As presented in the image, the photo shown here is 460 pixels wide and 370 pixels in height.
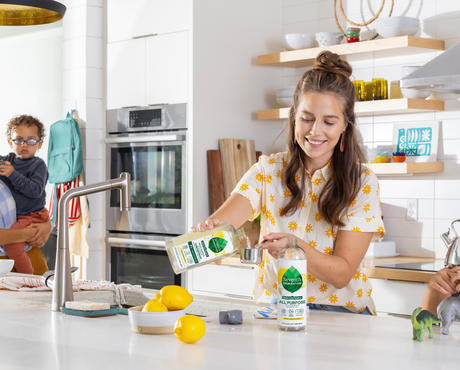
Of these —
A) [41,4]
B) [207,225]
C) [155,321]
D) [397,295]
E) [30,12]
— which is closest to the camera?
[155,321]

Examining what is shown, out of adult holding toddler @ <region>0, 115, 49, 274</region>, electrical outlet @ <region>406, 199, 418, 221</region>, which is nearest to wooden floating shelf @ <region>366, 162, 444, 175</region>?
electrical outlet @ <region>406, 199, 418, 221</region>

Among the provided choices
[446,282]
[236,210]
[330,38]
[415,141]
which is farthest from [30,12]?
[415,141]

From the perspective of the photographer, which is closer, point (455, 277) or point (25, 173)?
point (455, 277)

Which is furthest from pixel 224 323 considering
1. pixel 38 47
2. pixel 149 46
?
pixel 38 47

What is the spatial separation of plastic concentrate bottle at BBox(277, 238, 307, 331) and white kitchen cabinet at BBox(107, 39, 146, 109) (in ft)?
9.71

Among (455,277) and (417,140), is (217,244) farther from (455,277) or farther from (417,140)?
(417,140)

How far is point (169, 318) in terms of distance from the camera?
5.84 feet

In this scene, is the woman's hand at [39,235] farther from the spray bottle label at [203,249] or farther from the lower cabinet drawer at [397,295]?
the spray bottle label at [203,249]

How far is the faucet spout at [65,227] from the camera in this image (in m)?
2.20

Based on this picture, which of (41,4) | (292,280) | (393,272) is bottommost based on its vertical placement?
(393,272)

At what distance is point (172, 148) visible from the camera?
436 centimetres

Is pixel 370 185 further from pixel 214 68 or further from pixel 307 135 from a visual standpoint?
pixel 214 68

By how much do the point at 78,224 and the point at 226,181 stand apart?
3.41ft

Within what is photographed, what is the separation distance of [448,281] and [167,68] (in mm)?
2669
